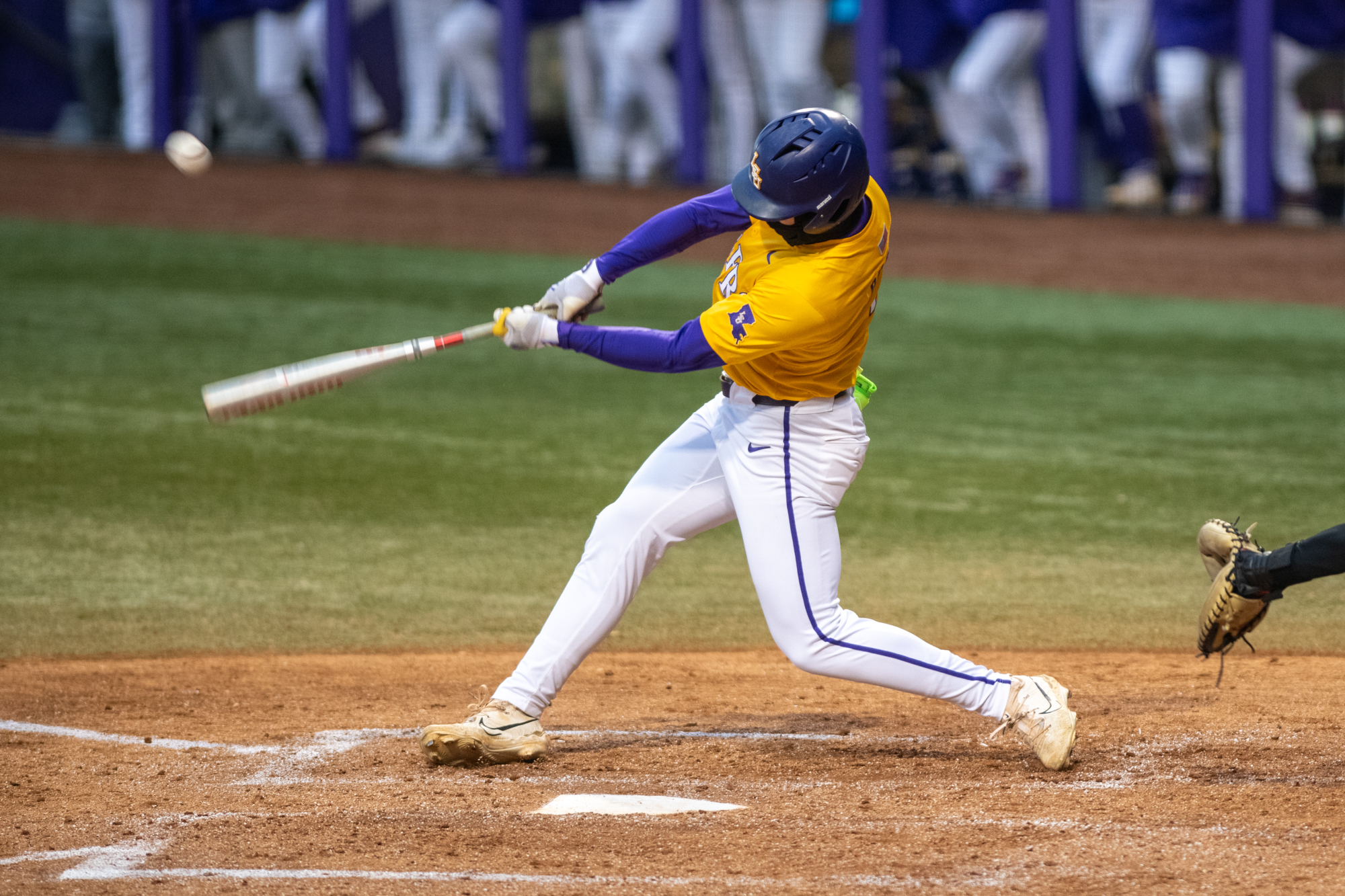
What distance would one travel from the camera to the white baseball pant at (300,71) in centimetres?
1581

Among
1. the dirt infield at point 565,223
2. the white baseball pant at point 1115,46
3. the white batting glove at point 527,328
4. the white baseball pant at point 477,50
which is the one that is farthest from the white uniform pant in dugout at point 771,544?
the white baseball pant at point 477,50

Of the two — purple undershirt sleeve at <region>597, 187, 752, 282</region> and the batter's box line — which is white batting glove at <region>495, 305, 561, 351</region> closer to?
purple undershirt sleeve at <region>597, 187, 752, 282</region>

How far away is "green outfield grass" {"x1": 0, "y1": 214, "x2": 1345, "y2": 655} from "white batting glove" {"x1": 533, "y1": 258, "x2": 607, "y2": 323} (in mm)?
1559

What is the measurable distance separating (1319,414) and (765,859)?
18.8 feet

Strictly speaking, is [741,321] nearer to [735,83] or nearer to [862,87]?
[862,87]

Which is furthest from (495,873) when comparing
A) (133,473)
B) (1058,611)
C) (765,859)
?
(133,473)

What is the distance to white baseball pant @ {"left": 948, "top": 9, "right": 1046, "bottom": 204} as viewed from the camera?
1270 cm

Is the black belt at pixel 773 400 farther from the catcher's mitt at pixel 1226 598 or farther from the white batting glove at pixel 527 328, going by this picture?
the catcher's mitt at pixel 1226 598

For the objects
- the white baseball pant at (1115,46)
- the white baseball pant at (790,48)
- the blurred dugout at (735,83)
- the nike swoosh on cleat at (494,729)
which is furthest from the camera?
the white baseball pant at (790,48)

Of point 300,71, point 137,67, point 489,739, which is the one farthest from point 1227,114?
point 137,67

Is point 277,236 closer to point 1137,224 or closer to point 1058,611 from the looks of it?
point 1137,224

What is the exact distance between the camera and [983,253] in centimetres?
1232

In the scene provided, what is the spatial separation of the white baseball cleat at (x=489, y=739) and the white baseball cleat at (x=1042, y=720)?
108cm

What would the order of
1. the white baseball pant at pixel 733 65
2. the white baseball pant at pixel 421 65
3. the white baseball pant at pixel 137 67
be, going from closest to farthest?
the white baseball pant at pixel 733 65, the white baseball pant at pixel 421 65, the white baseball pant at pixel 137 67
